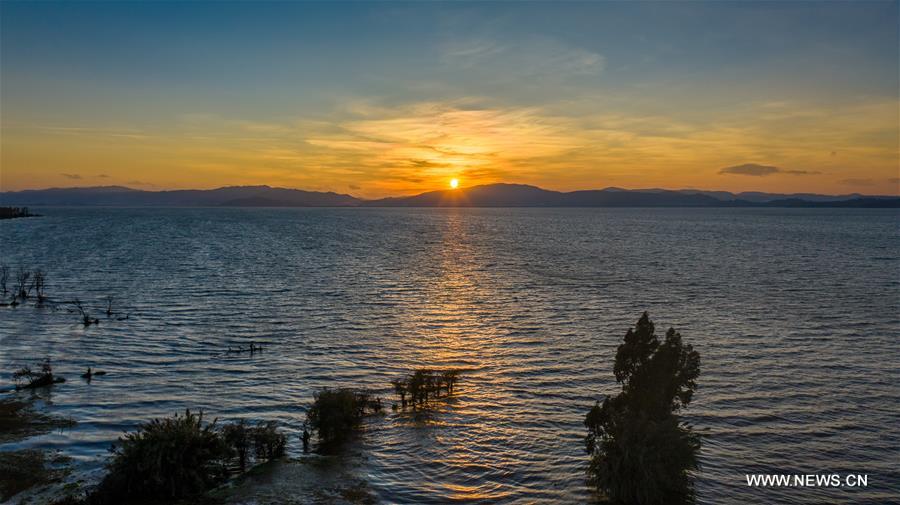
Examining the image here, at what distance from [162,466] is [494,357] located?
30004 millimetres

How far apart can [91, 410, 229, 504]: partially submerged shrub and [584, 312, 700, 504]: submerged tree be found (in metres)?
17.7

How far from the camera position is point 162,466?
83.1ft

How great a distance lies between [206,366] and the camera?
152ft

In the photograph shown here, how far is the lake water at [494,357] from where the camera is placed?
3075cm

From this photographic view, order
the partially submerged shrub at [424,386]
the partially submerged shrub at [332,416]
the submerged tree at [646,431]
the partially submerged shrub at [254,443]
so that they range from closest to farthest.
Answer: the submerged tree at [646,431] < the partially submerged shrub at [254,443] < the partially submerged shrub at [332,416] < the partially submerged shrub at [424,386]

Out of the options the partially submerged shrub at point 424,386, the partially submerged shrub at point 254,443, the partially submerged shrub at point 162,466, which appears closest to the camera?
the partially submerged shrub at point 162,466

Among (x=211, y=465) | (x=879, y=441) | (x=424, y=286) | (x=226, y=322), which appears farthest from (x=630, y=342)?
(x=424, y=286)

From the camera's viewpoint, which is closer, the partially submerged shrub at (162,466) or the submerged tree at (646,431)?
the partially submerged shrub at (162,466)

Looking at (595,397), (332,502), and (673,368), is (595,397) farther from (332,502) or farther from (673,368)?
(332,502)

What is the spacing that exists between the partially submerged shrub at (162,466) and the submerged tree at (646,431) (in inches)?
697

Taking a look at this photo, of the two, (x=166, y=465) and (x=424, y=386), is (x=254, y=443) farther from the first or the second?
(x=424, y=386)

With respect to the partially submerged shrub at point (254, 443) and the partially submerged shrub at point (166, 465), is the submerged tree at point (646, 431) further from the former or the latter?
the partially submerged shrub at point (166, 465)

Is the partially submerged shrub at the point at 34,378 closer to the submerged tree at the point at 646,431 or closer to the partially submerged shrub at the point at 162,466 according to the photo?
the partially submerged shrub at the point at 162,466

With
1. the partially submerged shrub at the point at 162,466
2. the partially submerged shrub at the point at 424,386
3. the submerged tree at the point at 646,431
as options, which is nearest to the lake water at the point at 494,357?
the partially submerged shrub at the point at 424,386
